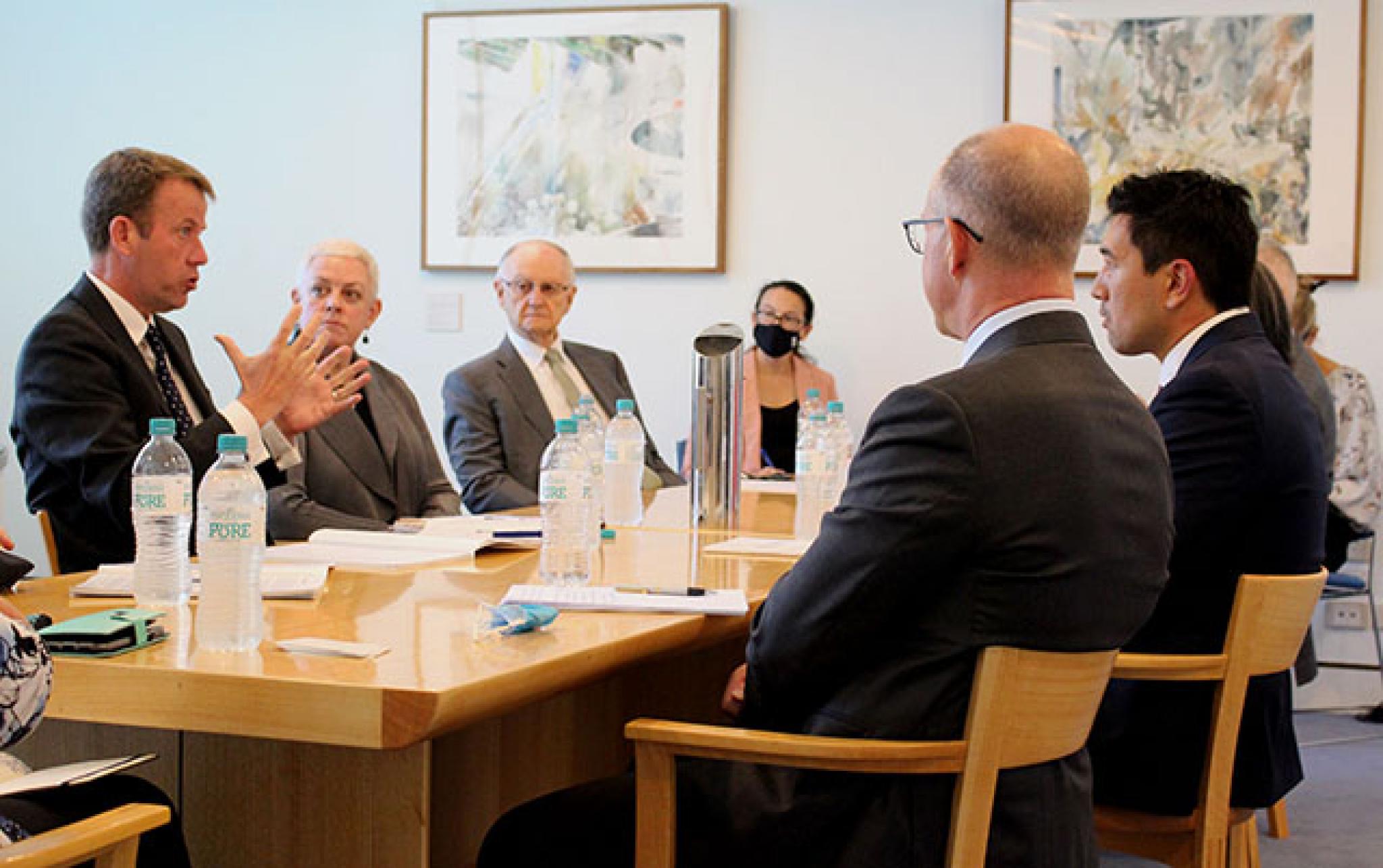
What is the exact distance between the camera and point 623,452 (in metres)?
3.39

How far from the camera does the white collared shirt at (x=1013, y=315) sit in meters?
1.91

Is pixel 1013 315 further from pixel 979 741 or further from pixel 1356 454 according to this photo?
pixel 1356 454

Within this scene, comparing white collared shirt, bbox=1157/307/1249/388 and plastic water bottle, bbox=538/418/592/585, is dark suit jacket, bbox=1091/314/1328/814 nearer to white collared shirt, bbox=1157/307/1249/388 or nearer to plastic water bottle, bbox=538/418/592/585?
white collared shirt, bbox=1157/307/1249/388

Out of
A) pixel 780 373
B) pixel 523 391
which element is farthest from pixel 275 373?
pixel 780 373

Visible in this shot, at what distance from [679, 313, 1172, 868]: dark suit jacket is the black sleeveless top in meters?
3.66

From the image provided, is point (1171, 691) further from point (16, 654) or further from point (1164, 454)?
point (16, 654)

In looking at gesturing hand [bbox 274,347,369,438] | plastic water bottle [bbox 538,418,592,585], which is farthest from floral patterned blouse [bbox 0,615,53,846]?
gesturing hand [bbox 274,347,369,438]

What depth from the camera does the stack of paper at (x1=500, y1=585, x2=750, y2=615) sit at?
2.03 meters

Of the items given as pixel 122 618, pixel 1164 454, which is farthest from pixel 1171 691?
pixel 122 618

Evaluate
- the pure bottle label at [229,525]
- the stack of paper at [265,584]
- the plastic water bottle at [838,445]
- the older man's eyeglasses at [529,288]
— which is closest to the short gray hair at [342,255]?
the older man's eyeglasses at [529,288]

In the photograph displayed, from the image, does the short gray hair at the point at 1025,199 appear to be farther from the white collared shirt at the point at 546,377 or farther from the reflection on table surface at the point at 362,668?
the white collared shirt at the point at 546,377

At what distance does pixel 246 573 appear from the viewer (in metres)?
1.76

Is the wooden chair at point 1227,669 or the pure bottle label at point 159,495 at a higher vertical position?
the pure bottle label at point 159,495

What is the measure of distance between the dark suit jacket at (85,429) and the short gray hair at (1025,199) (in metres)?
1.54
